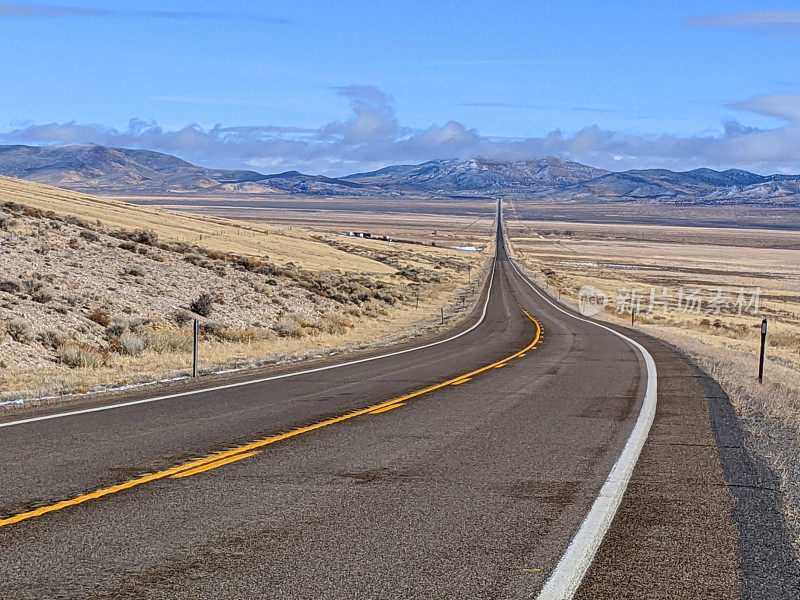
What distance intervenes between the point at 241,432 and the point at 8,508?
3.61 metres

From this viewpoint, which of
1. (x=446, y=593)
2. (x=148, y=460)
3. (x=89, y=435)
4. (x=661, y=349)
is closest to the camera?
(x=446, y=593)

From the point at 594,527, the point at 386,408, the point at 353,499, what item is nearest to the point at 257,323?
the point at 386,408

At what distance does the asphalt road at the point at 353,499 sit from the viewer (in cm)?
523

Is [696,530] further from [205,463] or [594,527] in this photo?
[205,463]

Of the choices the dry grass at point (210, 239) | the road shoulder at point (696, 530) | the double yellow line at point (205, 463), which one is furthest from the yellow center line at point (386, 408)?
the dry grass at point (210, 239)

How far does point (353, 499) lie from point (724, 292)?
73.6m

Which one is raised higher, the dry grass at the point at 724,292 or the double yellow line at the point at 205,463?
the double yellow line at the point at 205,463

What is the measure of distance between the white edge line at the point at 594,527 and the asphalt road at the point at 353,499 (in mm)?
80

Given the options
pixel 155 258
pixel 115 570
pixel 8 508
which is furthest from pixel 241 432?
pixel 155 258

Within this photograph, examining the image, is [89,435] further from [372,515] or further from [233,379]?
[233,379]

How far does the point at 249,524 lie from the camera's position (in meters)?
6.27

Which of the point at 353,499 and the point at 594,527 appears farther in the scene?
the point at 353,499

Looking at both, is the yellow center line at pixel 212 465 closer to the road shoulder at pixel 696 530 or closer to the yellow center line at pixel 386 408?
the yellow center line at pixel 386 408

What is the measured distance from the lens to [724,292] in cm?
7488
